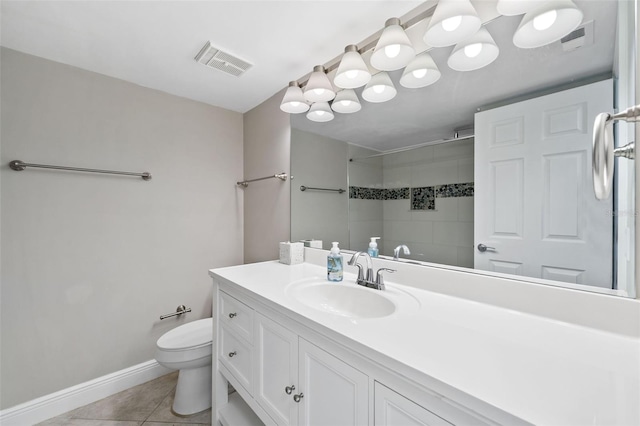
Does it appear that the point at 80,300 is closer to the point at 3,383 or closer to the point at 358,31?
the point at 3,383

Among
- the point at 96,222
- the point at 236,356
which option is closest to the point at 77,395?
the point at 96,222

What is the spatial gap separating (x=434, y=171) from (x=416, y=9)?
76cm

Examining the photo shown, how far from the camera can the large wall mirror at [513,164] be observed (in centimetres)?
80

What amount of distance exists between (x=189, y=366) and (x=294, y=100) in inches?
70.3

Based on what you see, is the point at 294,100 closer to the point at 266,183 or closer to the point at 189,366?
the point at 266,183

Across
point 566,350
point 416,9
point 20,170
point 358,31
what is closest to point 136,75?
point 20,170

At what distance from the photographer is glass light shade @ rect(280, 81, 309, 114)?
1.69 meters

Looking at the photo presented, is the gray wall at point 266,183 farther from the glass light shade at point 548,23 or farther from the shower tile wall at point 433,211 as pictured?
the glass light shade at point 548,23

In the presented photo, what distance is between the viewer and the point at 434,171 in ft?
3.89

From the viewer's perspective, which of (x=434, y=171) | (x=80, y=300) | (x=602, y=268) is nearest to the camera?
(x=602, y=268)

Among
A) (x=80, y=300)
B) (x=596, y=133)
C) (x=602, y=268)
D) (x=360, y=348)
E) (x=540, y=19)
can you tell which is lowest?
(x=80, y=300)

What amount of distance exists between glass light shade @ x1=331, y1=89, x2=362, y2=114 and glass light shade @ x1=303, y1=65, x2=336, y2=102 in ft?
0.16

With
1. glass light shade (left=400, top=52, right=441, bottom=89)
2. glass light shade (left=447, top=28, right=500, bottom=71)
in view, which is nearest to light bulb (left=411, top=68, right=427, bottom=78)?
glass light shade (left=400, top=52, right=441, bottom=89)

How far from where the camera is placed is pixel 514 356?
61 cm
